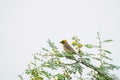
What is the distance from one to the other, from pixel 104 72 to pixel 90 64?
0.44 ft

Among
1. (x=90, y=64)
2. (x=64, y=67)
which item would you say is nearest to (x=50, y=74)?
(x=64, y=67)

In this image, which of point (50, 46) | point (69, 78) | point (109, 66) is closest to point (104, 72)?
point (109, 66)

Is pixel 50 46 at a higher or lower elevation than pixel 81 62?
higher

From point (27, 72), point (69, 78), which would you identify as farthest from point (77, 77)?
point (27, 72)

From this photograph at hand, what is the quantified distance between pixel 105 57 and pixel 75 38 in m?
0.35

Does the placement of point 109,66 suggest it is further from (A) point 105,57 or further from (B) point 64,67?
(B) point 64,67

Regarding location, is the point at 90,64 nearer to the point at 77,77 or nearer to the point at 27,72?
the point at 77,77

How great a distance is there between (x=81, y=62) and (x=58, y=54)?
0.24 m

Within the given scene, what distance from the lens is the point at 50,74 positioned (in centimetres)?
364

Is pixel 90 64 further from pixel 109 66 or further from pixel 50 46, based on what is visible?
pixel 50 46

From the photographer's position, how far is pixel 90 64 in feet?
11.0

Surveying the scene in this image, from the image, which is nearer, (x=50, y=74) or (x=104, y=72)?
(x=104, y=72)

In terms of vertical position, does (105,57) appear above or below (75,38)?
below

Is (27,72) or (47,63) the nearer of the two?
(47,63)
